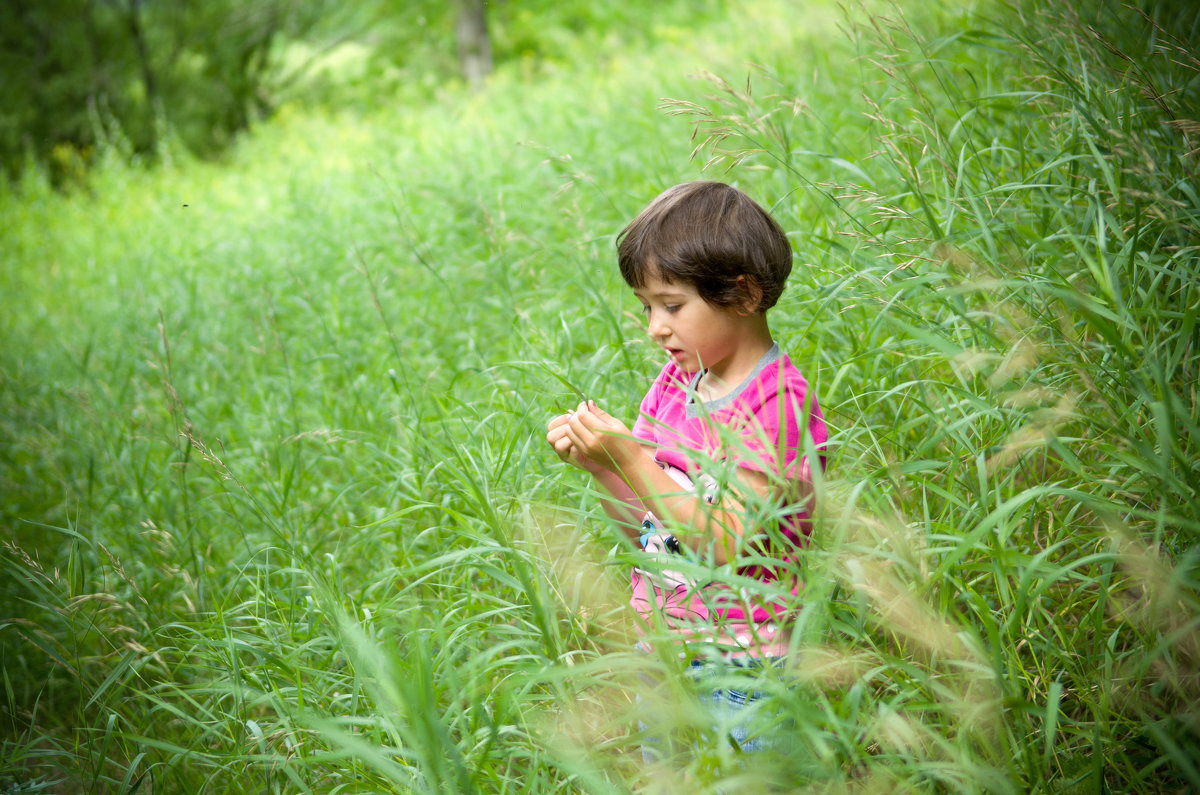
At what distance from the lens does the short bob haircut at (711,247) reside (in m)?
A: 1.62

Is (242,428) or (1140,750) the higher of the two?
(242,428)

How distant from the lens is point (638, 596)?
1.65 metres

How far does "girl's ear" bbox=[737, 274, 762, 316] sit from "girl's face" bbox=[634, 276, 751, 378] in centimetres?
1

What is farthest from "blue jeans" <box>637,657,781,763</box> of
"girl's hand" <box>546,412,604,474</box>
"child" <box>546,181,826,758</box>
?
"girl's hand" <box>546,412,604,474</box>

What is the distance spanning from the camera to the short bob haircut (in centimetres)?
162

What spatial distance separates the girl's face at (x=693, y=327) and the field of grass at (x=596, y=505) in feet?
0.57

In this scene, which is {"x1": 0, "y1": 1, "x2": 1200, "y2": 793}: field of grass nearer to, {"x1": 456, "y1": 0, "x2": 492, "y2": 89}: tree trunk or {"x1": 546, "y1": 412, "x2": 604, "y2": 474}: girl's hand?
{"x1": 546, "y1": 412, "x2": 604, "y2": 474}: girl's hand

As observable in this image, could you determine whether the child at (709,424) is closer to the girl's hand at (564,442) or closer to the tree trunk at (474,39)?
the girl's hand at (564,442)

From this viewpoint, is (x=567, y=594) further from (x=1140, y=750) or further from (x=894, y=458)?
(x=1140, y=750)

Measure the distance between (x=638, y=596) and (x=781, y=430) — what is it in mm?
447

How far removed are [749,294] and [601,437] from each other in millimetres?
412

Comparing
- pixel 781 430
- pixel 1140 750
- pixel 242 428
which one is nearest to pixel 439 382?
pixel 242 428

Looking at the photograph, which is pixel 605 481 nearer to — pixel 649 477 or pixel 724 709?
pixel 649 477

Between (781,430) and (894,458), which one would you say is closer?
(781,430)
